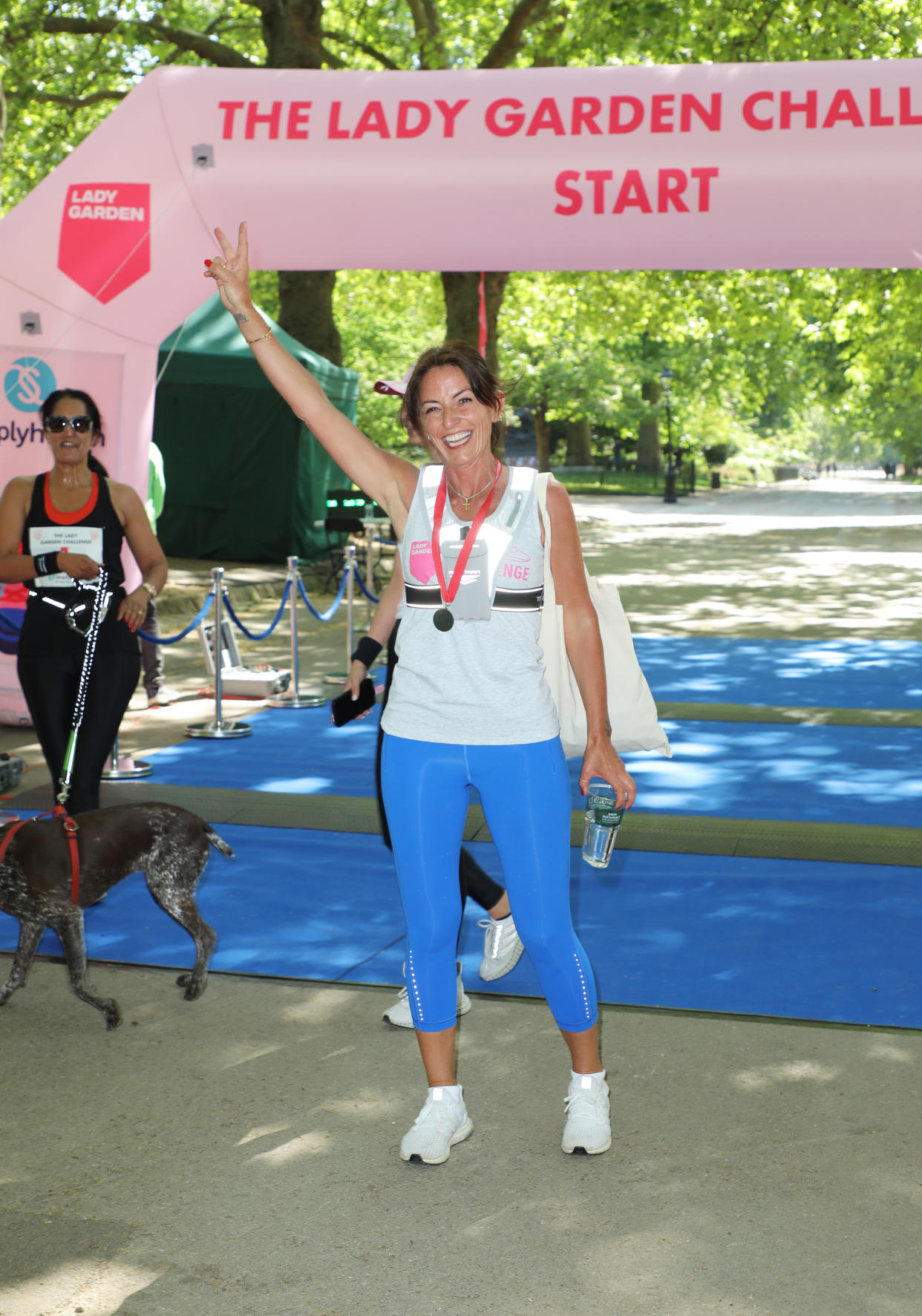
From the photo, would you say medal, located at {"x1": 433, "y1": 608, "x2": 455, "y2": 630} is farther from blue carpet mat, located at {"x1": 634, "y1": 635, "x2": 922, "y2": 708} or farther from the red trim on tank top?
blue carpet mat, located at {"x1": 634, "y1": 635, "x2": 922, "y2": 708}

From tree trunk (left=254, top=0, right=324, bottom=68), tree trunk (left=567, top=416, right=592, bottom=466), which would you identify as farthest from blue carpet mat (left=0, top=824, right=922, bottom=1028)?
tree trunk (left=567, top=416, right=592, bottom=466)

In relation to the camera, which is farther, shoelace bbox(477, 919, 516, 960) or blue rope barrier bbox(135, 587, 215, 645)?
blue rope barrier bbox(135, 587, 215, 645)

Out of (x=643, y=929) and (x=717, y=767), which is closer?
(x=643, y=929)

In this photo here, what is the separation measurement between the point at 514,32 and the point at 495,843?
808 inches

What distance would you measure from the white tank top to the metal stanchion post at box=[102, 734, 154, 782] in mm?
4879

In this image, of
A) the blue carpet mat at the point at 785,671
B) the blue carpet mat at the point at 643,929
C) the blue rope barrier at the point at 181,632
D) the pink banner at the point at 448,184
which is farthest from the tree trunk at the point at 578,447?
the blue carpet mat at the point at 643,929

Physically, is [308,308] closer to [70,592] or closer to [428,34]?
[428,34]

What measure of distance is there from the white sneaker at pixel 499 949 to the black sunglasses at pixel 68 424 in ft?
7.77

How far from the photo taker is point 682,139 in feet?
24.4

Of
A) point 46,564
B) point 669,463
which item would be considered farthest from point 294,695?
point 669,463

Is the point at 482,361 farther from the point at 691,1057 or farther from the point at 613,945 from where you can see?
the point at 613,945

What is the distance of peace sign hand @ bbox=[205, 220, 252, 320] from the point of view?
3.54 m

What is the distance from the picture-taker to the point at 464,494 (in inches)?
136

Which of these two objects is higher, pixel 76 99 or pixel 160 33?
pixel 160 33
